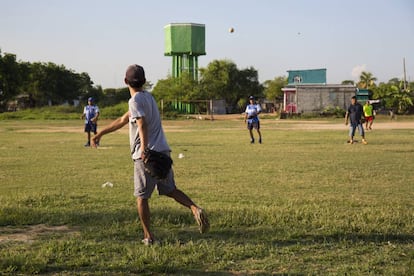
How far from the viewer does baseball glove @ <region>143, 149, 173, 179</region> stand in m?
5.43

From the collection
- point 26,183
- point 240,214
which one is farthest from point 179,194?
point 26,183

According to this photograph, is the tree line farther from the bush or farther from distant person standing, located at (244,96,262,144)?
distant person standing, located at (244,96,262,144)

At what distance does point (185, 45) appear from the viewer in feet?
247

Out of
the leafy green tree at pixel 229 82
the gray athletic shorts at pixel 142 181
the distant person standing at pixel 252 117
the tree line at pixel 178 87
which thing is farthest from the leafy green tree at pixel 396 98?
the gray athletic shorts at pixel 142 181

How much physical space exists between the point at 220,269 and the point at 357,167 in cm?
828

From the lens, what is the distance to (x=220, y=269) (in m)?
4.71

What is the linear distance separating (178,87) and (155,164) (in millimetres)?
63530

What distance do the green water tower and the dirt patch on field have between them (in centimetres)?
6761

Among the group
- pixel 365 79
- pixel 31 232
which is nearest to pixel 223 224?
pixel 31 232

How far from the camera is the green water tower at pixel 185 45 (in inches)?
2945

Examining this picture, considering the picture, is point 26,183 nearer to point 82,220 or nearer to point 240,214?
point 82,220

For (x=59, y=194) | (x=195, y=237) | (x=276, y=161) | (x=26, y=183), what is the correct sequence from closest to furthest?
(x=195, y=237) < (x=59, y=194) < (x=26, y=183) < (x=276, y=161)

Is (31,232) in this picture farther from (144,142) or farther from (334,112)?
(334,112)

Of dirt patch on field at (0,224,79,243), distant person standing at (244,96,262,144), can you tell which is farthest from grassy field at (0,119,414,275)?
distant person standing at (244,96,262,144)
